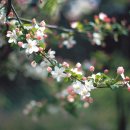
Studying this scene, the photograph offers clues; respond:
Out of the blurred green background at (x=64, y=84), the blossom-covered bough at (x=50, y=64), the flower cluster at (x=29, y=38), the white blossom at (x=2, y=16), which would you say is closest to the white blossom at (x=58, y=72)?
the blossom-covered bough at (x=50, y=64)

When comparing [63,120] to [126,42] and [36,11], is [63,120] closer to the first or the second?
[126,42]

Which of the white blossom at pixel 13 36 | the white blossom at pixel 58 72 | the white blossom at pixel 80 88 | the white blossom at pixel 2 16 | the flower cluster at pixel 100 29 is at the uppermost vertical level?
the flower cluster at pixel 100 29

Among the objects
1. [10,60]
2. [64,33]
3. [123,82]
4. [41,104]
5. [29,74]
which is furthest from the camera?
[29,74]

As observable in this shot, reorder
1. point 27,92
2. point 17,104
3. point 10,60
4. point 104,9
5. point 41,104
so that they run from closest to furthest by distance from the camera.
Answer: point 41,104
point 10,60
point 104,9
point 27,92
point 17,104

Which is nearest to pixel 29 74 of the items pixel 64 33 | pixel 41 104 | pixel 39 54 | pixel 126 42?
pixel 41 104

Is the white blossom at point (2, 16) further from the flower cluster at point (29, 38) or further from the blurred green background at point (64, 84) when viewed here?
the blurred green background at point (64, 84)

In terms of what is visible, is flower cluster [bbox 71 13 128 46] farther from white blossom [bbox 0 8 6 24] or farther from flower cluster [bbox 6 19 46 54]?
flower cluster [bbox 6 19 46 54]

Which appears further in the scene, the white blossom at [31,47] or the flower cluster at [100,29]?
the flower cluster at [100,29]

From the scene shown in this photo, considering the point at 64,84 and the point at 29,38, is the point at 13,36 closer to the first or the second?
the point at 29,38

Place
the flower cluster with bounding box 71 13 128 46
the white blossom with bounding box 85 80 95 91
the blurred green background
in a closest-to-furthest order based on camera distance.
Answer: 1. the white blossom with bounding box 85 80 95 91
2. the flower cluster with bounding box 71 13 128 46
3. the blurred green background

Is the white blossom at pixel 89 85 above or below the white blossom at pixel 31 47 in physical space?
below

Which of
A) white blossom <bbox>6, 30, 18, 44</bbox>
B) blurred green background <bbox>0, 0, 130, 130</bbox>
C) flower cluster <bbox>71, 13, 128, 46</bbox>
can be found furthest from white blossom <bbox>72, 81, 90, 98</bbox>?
flower cluster <bbox>71, 13, 128, 46</bbox>
